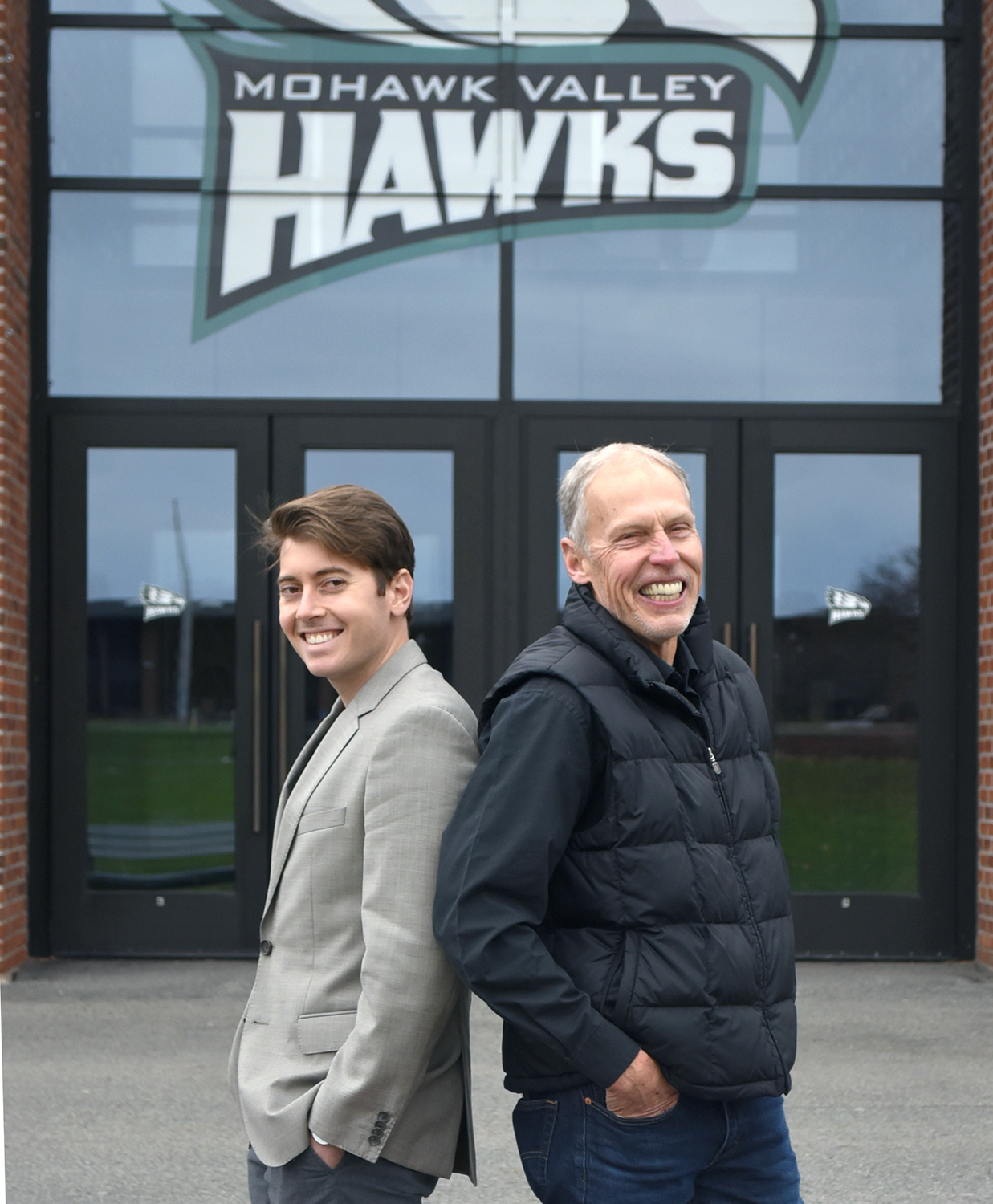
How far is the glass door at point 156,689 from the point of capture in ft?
23.6

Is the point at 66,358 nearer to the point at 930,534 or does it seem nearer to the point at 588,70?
the point at 588,70

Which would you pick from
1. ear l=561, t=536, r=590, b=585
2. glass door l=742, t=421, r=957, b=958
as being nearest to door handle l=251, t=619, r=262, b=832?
glass door l=742, t=421, r=957, b=958

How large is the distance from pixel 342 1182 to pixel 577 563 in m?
1.03

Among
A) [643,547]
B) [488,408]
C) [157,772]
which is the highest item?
[488,408]

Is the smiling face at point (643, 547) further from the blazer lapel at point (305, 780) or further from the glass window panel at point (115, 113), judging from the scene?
the glass window panel at point (115, 113)

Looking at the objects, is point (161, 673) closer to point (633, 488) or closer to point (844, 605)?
point (844, 605)

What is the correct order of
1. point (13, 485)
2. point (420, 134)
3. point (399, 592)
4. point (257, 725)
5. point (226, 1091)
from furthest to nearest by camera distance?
point (420, 134)
point (257, 725)
point (13, 485)
point (226, 1091)
point (399, 592)

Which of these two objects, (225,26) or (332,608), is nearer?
(332,608)

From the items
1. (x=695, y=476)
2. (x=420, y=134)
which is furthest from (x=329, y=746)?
(x=420, y=134)

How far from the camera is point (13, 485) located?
6957mm

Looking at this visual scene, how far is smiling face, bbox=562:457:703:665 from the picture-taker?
2215 mm

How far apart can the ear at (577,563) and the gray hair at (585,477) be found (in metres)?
0.01

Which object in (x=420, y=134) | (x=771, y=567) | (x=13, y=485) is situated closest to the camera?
(x=13, y=485)

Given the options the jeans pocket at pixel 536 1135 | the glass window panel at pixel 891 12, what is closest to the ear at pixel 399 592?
the jeans pocket at pixel 536 1135
